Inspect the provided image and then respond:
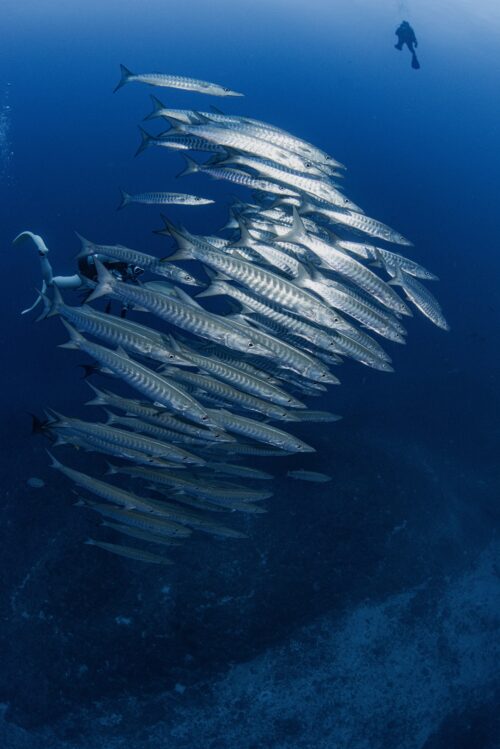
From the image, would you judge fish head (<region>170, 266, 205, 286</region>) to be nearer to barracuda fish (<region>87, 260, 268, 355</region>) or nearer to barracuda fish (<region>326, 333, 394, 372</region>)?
barracuda fish (<region>87, 260, 268, 355</region>)

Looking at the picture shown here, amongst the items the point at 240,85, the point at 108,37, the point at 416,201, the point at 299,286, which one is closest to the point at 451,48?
the point at 240,85

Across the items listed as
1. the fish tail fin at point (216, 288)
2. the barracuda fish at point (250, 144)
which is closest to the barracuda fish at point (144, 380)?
the fish tail fin at point (216, 288)

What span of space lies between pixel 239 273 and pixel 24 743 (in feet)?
23.1

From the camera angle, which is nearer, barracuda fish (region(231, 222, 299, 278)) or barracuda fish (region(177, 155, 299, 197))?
barracuda fish (region(231, 222, 299, 278))

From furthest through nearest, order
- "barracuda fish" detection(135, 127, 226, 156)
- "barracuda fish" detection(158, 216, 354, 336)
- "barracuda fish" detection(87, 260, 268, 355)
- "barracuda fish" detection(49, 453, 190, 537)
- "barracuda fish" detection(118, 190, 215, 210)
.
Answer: "barracuda fish" detection(118, 190, 215, 210), "barracuda fish" detection(135, 127, 226, 156), "barracuda fish" detection(49, 453, 190, 537), "barracuda fish" detection(158, 216, 354, 336), "barracuda fish" detection(87, 260, 268, 355)

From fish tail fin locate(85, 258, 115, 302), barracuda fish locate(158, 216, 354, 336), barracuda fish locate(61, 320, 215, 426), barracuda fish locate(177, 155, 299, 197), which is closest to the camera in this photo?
barracuda fish locate(61, 320, 215, 426)

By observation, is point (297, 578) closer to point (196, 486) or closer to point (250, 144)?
point (196, 486)

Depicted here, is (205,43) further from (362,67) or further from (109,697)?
(109,697)

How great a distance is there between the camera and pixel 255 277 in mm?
4473

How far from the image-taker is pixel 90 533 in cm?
705

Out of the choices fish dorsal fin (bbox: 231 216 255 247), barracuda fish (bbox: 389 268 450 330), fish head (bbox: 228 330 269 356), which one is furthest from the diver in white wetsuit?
barracuda fish (bbox: 389 268 450 330)

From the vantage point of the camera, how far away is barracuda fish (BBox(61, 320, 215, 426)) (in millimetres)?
4133

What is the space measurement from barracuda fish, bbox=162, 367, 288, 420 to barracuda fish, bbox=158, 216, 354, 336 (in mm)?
1066

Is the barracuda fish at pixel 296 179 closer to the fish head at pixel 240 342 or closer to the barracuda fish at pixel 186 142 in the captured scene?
the barracuda fish at pixel 186 142
